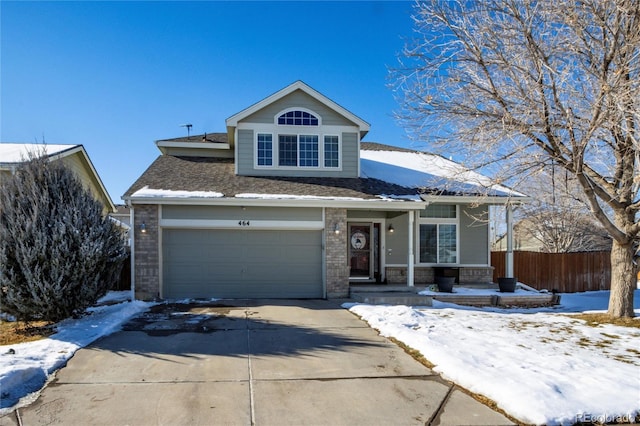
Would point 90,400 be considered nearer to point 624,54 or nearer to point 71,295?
point 71,295

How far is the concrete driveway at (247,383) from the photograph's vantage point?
4344mm

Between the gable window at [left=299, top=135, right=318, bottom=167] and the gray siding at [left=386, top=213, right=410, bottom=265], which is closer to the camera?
the gable window at [left=299, top=135, right=318, bottom=167]

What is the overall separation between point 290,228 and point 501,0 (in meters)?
7.49

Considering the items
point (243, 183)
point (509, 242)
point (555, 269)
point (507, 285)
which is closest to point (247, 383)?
point (243, 183)

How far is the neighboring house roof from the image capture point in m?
12.1

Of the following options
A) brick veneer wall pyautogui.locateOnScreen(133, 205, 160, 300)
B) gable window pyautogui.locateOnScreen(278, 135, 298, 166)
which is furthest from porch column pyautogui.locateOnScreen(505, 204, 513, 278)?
brick veneer wall pyautogui.locateOnScreen(133, 205, 160, 300)

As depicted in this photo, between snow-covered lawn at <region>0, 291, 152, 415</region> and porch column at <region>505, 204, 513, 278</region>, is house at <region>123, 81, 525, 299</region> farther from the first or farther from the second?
snow-covered lawn at <region>0, 291, 152, 415</region>

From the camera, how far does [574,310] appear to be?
11930 mm

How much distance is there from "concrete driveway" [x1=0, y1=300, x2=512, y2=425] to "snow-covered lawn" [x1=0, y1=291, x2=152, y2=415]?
19 cm

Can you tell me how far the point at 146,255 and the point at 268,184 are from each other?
397 cm

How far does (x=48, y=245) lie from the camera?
788 cm

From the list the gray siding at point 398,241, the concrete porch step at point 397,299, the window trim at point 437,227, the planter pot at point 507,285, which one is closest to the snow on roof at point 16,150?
the concrete porch step at point 397,299

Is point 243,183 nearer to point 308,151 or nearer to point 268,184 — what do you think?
point 268,184

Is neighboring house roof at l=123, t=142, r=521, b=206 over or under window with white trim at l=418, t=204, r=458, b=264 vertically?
over
